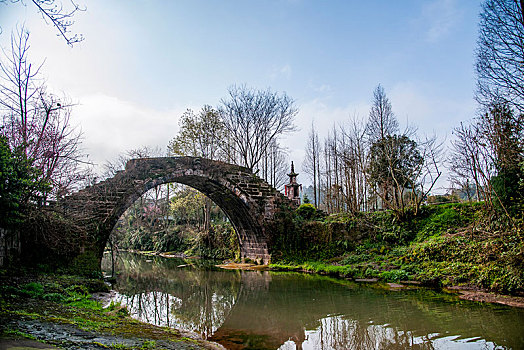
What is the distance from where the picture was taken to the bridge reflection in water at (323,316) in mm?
5230

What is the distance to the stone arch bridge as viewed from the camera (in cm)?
1157

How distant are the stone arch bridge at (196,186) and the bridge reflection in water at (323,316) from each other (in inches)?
102

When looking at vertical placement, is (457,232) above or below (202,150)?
below

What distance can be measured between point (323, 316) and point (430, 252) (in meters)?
5.81

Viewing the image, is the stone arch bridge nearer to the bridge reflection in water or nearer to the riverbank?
the bridge reflection in water

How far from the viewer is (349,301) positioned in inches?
316

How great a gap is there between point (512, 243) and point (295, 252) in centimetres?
876

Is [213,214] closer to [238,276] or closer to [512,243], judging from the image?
[238,276]

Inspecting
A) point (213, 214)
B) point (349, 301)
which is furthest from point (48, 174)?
point (213, 214)

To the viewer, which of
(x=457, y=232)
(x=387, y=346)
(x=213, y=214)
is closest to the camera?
(x=387, y=346)

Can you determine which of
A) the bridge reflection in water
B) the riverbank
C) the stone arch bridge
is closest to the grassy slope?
the bridge reflection in water

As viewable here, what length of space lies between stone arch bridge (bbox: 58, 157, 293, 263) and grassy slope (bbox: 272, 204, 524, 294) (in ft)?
7.10

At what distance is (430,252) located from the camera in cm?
1087

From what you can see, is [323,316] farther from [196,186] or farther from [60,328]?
[196,186]
